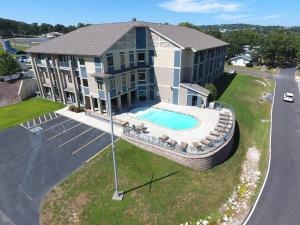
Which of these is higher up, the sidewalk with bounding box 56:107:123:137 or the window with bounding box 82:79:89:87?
the window with bounding box 82:79:89:87

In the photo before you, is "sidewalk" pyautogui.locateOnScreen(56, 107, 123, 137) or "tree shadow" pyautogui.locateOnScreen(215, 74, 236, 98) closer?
"sidewalk" pyautogui.locateOnScreen(56, 107, 123, 137)

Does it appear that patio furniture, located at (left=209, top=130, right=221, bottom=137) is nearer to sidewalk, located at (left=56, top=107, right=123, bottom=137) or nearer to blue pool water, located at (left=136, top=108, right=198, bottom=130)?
blue pool water, located at (left=136, top=108, right=198, bottom=130)

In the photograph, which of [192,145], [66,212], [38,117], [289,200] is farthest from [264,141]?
[38,117]

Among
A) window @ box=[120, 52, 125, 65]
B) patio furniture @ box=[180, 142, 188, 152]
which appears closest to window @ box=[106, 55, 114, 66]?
window @ box=[120, 52, 125, 65]

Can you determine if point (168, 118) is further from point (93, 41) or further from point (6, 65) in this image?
point (6, 65)

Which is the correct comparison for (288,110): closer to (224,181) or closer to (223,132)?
(223,132)

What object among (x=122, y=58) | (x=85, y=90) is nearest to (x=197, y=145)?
(x=122, y=58)

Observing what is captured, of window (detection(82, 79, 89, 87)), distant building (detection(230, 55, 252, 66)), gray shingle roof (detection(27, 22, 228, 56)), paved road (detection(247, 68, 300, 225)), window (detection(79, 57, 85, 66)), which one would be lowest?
paved road (detection(247, 68, 300, 225))
